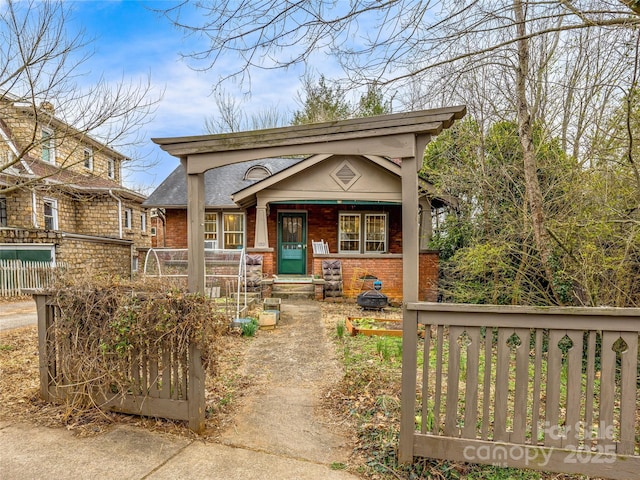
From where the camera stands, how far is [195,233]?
304cm

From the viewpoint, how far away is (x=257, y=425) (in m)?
3.20

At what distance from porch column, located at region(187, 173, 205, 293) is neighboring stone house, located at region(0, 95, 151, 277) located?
4070 millimetres

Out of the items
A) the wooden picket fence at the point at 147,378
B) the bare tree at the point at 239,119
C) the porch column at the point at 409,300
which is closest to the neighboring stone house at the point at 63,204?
the wooden picket fence at the point at 147,378

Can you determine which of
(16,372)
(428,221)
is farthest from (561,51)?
(16,372)

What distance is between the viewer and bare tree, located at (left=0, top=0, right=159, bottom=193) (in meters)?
5.39

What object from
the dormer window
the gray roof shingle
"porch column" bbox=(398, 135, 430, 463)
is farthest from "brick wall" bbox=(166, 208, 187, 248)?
"porch column" bbox=(398, 135, 430, 463)

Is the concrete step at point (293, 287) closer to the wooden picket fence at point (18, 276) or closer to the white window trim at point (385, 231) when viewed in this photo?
the white window trim at point (385, 231)

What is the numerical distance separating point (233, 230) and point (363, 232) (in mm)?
5027

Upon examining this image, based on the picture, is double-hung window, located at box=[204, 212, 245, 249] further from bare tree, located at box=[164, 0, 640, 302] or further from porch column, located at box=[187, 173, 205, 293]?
porch column, located at box=[187, 173, 205, 293]

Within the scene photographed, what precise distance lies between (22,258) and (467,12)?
1372 cm

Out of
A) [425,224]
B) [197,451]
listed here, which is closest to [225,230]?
[425,224]

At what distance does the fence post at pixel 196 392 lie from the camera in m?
2.95

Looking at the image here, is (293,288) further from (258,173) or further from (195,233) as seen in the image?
(195,233)

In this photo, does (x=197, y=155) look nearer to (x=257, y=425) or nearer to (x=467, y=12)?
(x=257, y=425)
